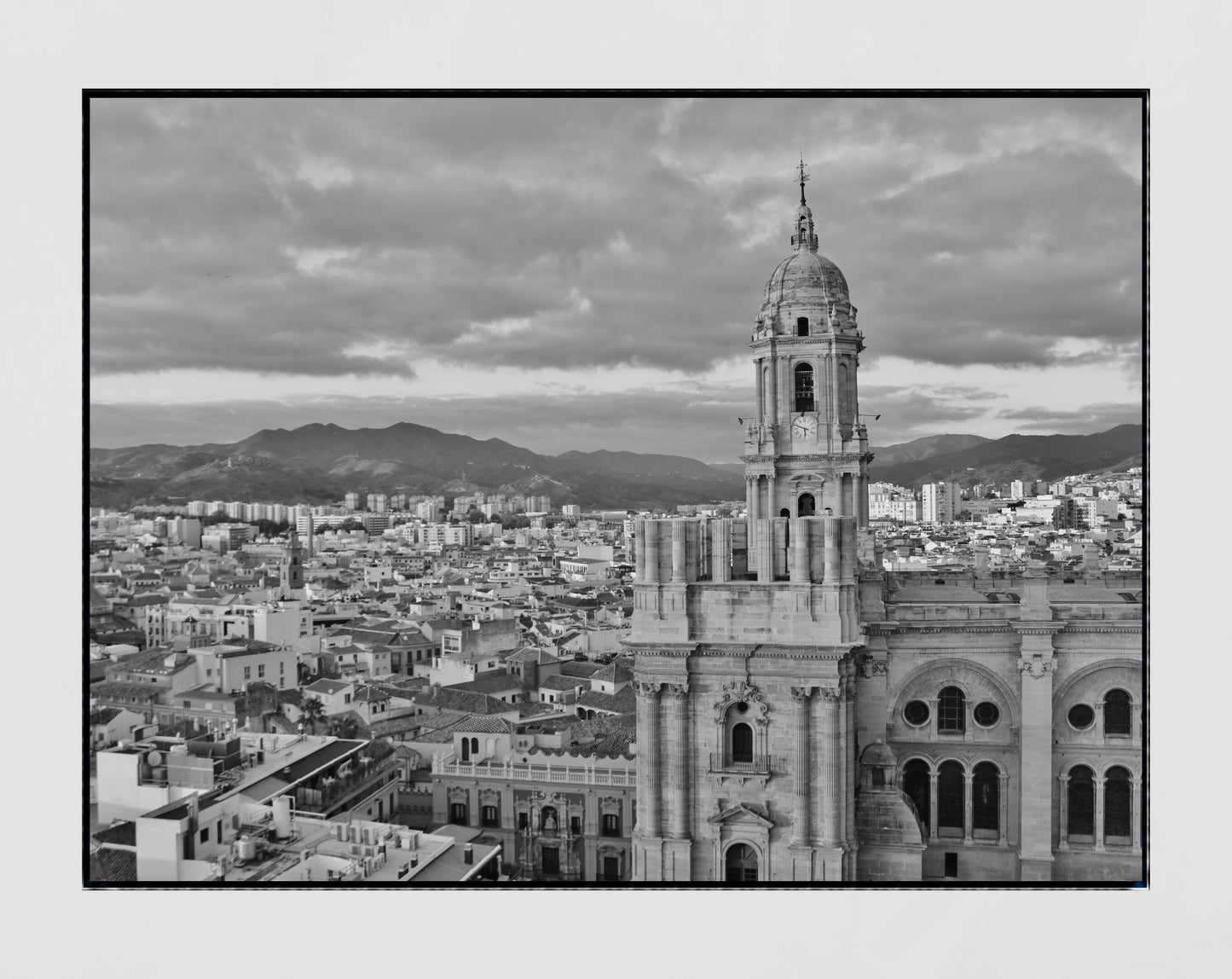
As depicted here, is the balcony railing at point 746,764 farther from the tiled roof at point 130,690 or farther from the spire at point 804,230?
the tiled roof at point 130,690

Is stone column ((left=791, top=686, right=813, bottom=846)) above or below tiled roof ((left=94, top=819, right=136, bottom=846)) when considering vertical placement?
above

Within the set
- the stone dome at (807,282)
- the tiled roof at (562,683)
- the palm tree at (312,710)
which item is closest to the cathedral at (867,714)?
the stone dome at (807,282)

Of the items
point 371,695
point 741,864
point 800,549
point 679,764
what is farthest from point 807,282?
point 371,695

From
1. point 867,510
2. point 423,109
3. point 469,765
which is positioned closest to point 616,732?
point 469,765

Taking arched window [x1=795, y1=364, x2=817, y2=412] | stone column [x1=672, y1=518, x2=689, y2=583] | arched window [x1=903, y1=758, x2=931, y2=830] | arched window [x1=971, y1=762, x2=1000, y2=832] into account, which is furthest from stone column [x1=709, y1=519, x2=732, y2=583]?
arched window [x1=795, y1=364, x2=817, y2=412]

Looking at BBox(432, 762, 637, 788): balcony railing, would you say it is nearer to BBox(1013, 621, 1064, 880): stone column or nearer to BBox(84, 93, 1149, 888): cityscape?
BBox(84, 93, 1149, 888): cityscape

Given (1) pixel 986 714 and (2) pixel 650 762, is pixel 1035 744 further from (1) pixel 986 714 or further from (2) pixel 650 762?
(2) pixel 650 762

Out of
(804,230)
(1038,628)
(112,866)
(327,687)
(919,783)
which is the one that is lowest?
(327,687)
